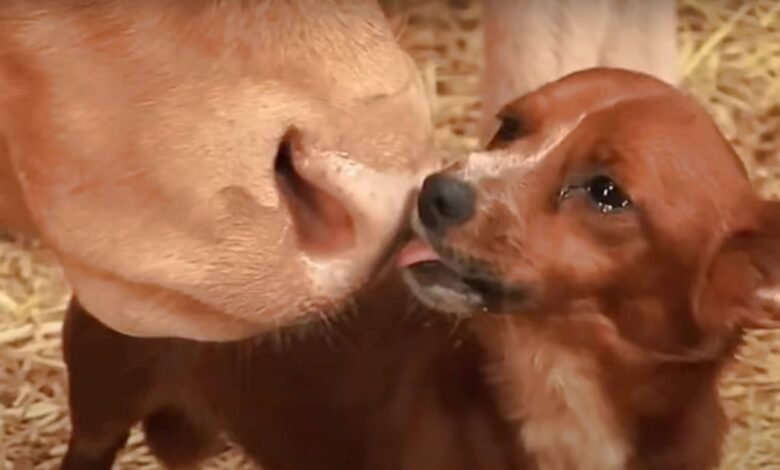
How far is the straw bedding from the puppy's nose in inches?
19.5

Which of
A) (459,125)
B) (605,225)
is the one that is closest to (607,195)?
(605,225)

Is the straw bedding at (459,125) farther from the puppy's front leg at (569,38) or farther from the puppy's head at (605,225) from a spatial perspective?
the puppy's head at (605,225)

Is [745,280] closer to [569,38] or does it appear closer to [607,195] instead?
[607,195]

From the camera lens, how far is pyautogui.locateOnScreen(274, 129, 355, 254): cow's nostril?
0.71 m

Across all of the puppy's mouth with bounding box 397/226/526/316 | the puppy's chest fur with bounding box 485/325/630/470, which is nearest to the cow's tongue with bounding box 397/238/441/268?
the puppy's mouth with bounding box 397/226/526/316

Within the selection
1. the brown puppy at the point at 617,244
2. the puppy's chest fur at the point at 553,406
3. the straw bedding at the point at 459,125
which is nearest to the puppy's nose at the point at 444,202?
the brown puppy at the point at 617,244

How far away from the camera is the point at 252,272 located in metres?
0.72

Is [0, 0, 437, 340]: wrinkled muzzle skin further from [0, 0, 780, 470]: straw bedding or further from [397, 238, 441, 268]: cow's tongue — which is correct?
[0, 0, 780, 470]: straw bedding

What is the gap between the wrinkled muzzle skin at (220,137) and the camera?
2.23 feet

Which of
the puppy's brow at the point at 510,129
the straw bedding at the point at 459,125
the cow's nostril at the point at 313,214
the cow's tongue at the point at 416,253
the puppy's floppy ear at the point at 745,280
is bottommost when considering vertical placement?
the straw bedding at the point at 459,125

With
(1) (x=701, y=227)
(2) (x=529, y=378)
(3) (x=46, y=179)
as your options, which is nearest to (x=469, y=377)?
(2) (x=529, y=378)

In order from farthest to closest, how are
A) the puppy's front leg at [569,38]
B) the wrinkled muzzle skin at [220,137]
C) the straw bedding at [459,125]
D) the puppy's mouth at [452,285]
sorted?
1. the straw bedding at [459,125]
2. the puppy's front leg at [569,38]
3. the puppy's mouth at [452,285]
4. the wrinkled muzzle skin at [220,137]

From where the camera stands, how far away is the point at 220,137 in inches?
26.7

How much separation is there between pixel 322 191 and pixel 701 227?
20 centimetres
